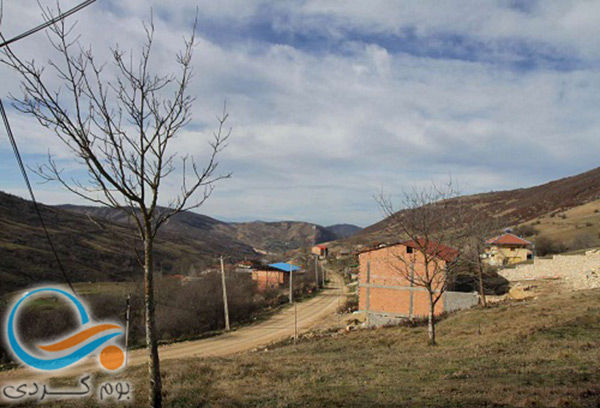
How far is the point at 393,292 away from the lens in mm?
32688

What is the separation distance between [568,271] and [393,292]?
14564 mm

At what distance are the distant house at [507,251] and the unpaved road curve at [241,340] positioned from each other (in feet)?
67.0

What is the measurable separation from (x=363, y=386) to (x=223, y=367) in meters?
5.29

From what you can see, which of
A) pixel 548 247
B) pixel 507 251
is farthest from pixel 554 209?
pixel 507 251

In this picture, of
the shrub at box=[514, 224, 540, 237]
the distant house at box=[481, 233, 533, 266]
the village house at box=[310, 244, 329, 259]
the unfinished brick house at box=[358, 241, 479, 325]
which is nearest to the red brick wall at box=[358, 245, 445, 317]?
the unfinished brick house at box=[358, 241, 479, 325]

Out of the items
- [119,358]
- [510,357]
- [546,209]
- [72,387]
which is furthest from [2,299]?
[546,209]

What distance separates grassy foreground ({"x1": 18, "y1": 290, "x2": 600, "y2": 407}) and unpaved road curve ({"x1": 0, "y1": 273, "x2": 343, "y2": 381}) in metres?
9.48

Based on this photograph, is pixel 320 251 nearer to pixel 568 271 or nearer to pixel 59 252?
pixel 59 252

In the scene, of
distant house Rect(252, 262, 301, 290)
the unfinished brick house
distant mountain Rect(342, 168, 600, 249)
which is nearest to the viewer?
the unfinished brick house

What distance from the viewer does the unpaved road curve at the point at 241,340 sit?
66.3ft

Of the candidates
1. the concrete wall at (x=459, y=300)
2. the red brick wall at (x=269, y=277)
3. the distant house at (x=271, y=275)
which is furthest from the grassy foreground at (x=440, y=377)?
the distant house at (x=271, y=275)

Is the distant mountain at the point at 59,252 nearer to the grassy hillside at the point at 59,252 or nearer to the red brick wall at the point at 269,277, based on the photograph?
the grassy hillside at the point at 59,252

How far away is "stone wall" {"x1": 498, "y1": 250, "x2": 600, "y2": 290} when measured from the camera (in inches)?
1112

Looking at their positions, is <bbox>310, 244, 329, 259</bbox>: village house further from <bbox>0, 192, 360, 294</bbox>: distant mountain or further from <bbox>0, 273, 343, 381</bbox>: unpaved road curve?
<bbox>0, 273, 343, 381</bbox>: unpaved road curve
